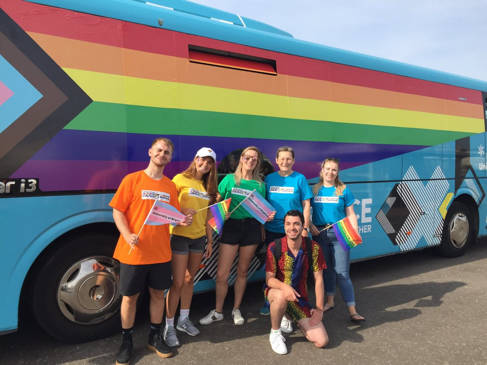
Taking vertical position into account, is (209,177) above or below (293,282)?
above

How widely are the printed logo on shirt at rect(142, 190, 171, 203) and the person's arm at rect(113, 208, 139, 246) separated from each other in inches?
8.6

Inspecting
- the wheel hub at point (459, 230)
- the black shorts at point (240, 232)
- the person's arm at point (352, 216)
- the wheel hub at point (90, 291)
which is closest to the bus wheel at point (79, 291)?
the wheel hub at point (90, 291)

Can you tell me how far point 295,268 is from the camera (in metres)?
3.26

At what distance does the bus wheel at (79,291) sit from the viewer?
10.1 feet

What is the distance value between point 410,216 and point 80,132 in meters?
4.61

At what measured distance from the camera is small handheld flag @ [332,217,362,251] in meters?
3.58

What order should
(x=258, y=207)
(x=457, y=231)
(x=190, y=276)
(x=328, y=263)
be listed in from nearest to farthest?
(x=190, y=276) < (x=258, y=207) < (x=328, y=263) < (x=457, y=231)

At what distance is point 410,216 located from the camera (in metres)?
5.36

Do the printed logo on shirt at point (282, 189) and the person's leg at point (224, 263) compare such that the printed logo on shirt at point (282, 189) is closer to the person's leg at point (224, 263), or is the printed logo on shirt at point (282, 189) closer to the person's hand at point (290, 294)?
the person's leg at point (224, 263)

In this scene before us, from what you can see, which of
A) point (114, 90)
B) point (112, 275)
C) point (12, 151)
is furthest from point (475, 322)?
point (12, 151)

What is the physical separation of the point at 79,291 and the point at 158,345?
846 mm

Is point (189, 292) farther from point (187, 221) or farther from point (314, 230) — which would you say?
point (314, 230)

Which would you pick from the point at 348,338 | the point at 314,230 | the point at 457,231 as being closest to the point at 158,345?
the point at 348,338

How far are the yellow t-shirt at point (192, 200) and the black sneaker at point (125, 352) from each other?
0.95 m
